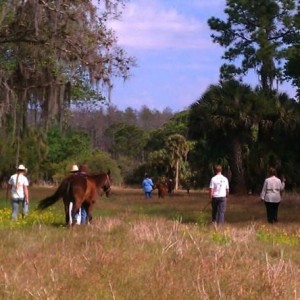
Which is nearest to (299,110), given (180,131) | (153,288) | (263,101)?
(263,101)

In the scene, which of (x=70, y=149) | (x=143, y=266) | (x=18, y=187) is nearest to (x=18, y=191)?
(x=18, y=187)

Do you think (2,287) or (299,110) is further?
(299,110)

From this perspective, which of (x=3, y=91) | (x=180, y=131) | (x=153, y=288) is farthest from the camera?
(x=180, y=131)

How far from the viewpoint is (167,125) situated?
91312 millimetres

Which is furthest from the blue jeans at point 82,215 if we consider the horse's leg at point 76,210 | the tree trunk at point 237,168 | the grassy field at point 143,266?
the tree trunk at point 237,168

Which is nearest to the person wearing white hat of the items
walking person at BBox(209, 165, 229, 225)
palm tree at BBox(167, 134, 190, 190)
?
walking person at BBox(209, 165, 229, 225)

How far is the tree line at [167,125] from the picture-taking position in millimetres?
22000

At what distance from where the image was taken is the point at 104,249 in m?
9.81

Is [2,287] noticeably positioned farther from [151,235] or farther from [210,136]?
[210,136]

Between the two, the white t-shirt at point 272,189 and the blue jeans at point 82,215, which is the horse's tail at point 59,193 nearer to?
the blue jeans at point 82,215

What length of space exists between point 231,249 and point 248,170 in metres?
32.9

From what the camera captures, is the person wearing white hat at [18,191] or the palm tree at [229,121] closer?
the person wearing white hat at [18,191]

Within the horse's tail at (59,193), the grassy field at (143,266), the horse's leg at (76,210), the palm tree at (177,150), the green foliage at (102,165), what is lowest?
the grassy field at (143,266)

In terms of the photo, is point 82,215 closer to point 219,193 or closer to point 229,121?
point 219,193
